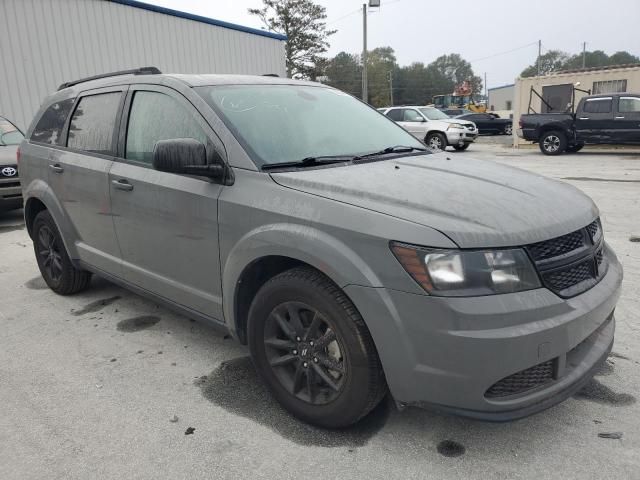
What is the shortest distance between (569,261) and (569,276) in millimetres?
64

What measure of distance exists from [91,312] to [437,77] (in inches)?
4557

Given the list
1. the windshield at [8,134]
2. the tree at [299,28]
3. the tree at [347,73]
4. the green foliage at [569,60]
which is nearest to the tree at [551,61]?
the green foliage at [569,60]

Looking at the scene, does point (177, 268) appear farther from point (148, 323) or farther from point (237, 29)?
point (237, 29)

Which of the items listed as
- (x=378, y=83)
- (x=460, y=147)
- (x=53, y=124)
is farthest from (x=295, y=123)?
(x=378, y=83)

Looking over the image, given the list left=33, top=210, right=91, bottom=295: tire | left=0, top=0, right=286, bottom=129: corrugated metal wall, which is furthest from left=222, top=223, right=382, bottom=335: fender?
left=0, top=0, right=286, bottom=129: corrugated metal wall

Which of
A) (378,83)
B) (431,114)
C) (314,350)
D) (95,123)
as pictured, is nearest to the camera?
(314,350)

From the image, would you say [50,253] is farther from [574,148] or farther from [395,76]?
[395,76]

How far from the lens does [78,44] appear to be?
1284 centimetres

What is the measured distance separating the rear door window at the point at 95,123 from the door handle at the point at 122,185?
28cm

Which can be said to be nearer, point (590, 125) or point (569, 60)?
point (590, 125)

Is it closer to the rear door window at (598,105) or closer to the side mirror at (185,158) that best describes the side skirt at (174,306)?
the side mirror at (185,158)

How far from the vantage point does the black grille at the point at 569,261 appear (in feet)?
6.78

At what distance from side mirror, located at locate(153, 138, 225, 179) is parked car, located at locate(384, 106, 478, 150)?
1524 centimetres

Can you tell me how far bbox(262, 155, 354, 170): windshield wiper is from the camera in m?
2.64
